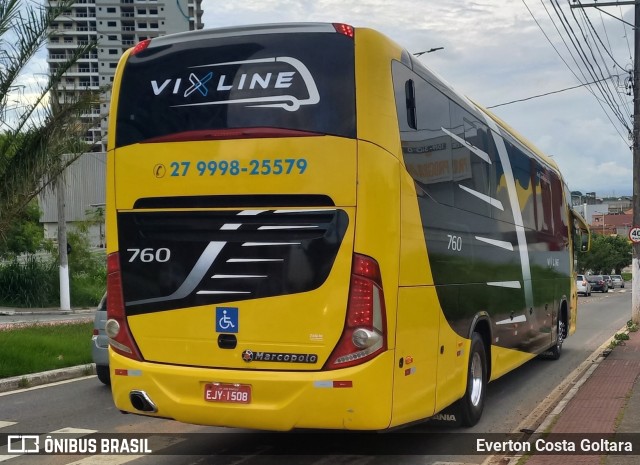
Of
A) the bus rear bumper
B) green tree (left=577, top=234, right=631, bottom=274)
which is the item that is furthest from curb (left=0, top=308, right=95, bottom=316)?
green tree (left=577, top=234, right=631, bottom=274)

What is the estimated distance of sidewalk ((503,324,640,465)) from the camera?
614cm

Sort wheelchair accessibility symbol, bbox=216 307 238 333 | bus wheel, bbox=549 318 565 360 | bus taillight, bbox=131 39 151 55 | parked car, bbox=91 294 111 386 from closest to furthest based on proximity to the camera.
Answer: wheelchair accessibility symbol, bbox=216 307 238 333 < bus taillight, bbox=131 39 151 55 < parked car, bbox=91 294 111 386 < bus wheel, bbox=549 318 565 360

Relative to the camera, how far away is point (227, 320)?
5750 mm

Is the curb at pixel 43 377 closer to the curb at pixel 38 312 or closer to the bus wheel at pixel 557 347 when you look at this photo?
the bus wheel at pixel 557 347

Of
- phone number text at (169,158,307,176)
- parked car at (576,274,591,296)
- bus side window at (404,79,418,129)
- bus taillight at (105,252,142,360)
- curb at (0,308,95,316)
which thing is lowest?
parked car at (576,274,591,296)

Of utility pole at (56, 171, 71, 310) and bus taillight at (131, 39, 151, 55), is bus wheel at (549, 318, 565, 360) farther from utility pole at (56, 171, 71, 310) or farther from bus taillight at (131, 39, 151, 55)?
utility pole at (56, 171, 71, 310)

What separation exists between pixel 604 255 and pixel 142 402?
298 feet

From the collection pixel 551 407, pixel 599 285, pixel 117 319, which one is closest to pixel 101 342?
pixel 117 319

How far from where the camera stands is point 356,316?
18.0 ft

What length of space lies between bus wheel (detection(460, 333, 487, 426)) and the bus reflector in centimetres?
366

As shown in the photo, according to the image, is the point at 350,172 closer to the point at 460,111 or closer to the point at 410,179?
the point at 410,179

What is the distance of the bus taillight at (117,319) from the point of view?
6.12m

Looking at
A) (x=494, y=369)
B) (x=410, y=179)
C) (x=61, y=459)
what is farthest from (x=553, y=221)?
(x=61, y=459)

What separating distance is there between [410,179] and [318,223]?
100 centimetres
